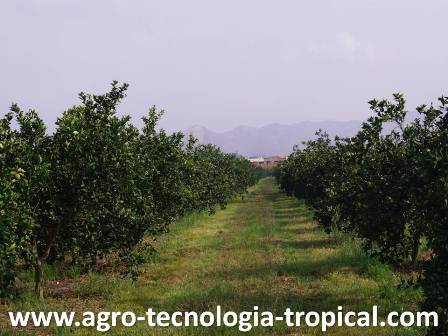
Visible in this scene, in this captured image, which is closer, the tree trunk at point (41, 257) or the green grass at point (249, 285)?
the green grass at point (249, 285)

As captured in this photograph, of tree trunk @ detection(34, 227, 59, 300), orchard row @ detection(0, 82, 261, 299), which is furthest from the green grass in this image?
orchard row @ detection(0, 82, 261, 299)

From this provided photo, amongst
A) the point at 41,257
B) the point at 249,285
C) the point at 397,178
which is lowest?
the point at 249,285

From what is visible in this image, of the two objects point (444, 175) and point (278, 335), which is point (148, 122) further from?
point (444, 175)

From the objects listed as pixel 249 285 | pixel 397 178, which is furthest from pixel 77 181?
pixel 397 178

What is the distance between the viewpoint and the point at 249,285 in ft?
55.8

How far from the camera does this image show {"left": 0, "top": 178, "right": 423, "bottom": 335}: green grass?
46.4ft

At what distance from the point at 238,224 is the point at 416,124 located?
2304 cm

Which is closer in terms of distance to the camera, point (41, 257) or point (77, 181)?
point (77, 181)

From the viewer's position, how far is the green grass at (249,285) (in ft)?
46.4

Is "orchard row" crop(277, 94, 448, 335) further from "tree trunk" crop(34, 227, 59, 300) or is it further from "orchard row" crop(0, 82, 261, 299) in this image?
"tree trunk" crop(34, 227, 59, 300)

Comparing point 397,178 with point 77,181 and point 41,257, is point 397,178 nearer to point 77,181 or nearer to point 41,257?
point 77,181

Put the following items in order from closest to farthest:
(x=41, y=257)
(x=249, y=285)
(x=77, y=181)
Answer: (x=77, y=181) → (x=41, y=257) → (x=249, y=285)

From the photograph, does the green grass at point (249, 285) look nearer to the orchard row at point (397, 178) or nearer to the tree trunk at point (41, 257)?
the tree trunk at point (41, 257)

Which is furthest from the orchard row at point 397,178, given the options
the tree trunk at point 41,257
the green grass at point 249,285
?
the tree trunk at point 41,257
